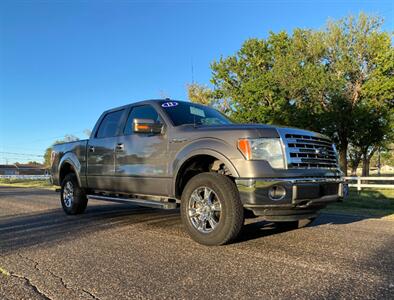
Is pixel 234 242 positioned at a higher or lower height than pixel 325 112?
lower

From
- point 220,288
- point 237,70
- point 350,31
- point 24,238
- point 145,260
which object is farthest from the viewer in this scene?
point 237,70

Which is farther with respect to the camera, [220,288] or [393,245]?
[393,245]

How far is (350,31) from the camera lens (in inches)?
1084

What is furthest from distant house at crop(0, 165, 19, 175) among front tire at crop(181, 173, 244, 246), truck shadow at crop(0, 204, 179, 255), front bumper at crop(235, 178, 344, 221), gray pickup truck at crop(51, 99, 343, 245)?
front bumper at crop(235, 178, 344, 221)

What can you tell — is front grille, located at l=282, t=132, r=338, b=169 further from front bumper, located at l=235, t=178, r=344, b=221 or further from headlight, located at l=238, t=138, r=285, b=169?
front bumper, located at l=235, t=178, r=344, b=221

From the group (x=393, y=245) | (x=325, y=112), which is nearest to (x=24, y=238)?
(x=393, y=245)

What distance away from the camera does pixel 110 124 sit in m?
7.29

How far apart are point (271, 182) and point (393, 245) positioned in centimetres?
179

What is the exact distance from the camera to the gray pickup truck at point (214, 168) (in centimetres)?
454

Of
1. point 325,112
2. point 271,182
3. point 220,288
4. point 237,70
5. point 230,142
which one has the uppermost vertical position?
point 237,70

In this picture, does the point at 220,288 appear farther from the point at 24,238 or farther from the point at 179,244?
the point at 24,238

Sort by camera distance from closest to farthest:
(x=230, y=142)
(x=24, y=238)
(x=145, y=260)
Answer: (x=145, y=260) < (x=230, y=142) < (x=24, y=238)

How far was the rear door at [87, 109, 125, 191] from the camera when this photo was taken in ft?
A: 22.3

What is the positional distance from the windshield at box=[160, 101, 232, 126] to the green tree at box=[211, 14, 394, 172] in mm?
22349
